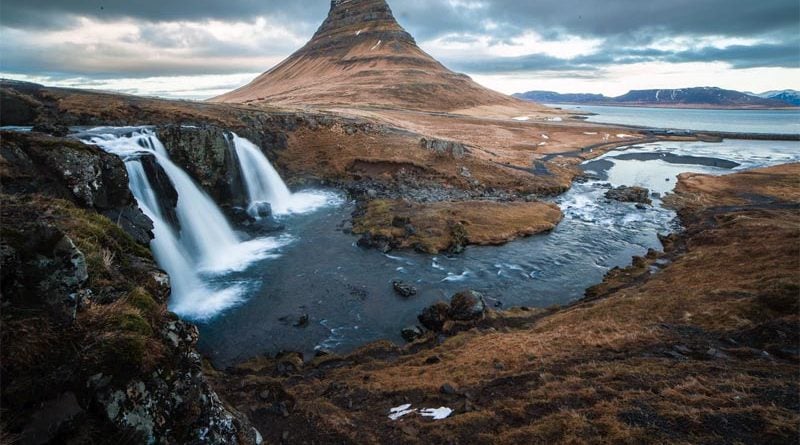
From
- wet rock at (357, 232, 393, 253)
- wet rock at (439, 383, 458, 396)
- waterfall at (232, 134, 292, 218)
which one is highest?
waterfall at (232, 134, 292, 218)

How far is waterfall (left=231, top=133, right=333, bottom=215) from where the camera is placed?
1706 inches

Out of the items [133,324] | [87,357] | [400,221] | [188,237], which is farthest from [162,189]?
[87,357]

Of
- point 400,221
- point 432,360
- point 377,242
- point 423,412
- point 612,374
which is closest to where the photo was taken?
point 423,412

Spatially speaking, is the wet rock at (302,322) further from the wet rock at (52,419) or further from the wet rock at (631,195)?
Result: the wet rock at (631,195)

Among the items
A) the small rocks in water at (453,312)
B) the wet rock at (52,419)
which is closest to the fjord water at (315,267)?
the small rocks in water at (453,312)

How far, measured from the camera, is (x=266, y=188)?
150 ft

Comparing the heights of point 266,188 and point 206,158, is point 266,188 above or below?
below

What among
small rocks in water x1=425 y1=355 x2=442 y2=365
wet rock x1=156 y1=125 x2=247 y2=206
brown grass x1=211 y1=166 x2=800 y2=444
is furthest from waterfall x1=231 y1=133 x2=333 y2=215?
small rocks in water x1=425 y1=355 x2=442 y2=365

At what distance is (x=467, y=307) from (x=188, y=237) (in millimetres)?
21901

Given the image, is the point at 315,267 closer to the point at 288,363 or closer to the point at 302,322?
the point at 302,322

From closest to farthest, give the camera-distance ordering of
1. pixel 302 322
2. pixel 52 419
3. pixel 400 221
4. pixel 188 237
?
pixel 52 419 < pixel 302 322 < pixel 188 237 < pixel 400 221

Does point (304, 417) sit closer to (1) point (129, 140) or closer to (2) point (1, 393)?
(2) point (1, 393)

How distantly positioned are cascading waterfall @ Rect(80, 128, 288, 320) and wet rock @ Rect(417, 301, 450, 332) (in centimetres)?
1137

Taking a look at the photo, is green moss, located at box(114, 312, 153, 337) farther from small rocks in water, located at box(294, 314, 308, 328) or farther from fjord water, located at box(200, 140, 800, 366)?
small rocks in water, located at box(294, 314, 308, 328)
